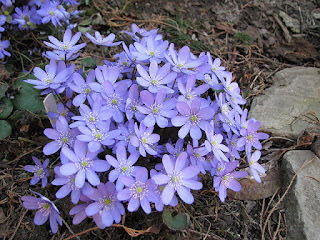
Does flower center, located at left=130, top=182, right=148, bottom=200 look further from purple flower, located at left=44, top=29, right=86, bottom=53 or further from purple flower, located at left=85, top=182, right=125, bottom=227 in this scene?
purple flower, located at left=44, top=29, right=86, bottom=53

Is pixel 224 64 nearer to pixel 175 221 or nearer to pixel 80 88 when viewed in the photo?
pixel 80 88

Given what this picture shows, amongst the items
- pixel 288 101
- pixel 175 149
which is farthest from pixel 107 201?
pixel 288 101

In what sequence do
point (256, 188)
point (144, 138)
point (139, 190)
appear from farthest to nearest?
point (256, 188), point (144, 138), point (139, 190)

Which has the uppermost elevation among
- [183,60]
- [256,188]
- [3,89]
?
[183,60]

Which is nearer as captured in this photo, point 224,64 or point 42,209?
point 42,209

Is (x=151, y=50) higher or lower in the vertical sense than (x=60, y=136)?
higher

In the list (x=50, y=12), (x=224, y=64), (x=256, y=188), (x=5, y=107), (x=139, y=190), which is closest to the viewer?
(x=139, y=190)

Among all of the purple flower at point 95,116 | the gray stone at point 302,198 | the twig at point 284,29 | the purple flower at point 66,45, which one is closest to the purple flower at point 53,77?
the purple flower at point 66,45

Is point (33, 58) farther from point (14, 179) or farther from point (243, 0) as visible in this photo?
point (243, 0)

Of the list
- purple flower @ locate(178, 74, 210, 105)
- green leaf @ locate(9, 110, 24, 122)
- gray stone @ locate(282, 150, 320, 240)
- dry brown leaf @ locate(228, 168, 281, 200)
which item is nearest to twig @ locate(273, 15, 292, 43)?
gray stone @ locate(282, 150, 320, 240)
